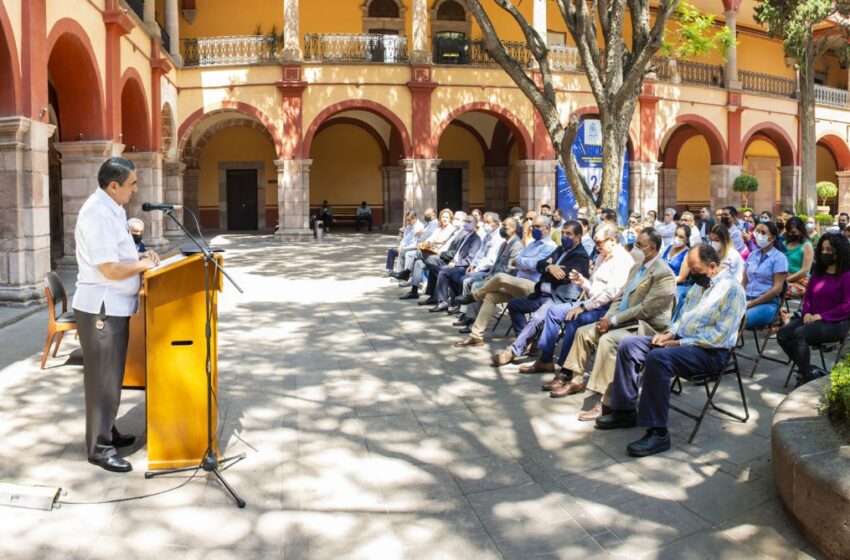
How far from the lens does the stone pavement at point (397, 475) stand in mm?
3723

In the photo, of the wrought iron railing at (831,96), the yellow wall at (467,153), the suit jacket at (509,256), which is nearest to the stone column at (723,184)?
the wrought iron railing at (831,96)

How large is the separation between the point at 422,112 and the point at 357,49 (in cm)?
307

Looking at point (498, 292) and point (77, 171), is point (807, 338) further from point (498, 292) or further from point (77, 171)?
point (77, 171)

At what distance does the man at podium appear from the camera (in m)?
4.34

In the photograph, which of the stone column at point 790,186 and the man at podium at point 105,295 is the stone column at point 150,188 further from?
the stone column at point 790,186

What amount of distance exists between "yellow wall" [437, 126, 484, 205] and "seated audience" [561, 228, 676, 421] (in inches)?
931

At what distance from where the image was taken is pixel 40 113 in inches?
433

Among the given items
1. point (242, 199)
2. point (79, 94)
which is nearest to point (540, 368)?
point (79, 94)

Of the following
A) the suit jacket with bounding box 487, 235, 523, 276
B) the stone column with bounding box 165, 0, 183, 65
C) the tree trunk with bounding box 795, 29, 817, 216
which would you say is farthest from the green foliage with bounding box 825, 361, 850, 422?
the tree trunk with bounding box 795, 29, 817, 216

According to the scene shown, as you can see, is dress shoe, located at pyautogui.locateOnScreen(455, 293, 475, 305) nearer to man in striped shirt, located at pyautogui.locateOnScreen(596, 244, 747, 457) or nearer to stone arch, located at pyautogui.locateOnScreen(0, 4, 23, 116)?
man in striped shirt, located at pyautogui.locateOnScreen(596, 244, 747, 457)

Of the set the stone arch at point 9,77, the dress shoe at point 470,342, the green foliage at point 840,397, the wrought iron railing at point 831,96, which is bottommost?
the dress shoe at point 470,342

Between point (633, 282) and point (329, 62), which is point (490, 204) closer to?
point (329, 62)

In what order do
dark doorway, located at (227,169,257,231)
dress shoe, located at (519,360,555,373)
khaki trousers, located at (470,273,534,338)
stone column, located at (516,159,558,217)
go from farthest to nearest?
dark doorway, located at (227,169,257,231) < stone column, located at (516,159,558,217) < khaki trousers, located at (470,273,534,338) < dress shoe, located at (519,360,555,373)

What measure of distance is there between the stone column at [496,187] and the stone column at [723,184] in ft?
24.1
